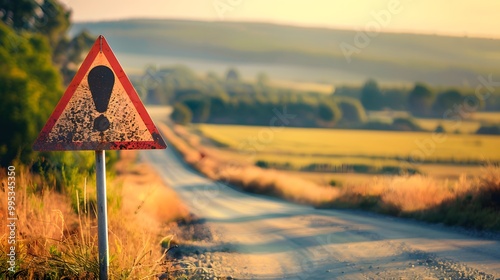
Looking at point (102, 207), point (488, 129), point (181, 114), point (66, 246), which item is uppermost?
point (181, 114)

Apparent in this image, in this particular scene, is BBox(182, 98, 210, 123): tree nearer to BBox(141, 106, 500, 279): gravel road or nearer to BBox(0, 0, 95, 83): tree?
BBox(0, 0, 95, 83): tree

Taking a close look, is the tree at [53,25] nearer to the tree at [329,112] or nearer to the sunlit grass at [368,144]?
the sunlit grass at [368,144]

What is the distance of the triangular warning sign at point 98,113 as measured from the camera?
19.0 feet

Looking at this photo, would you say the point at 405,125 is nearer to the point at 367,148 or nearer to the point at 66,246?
the point at 367,148

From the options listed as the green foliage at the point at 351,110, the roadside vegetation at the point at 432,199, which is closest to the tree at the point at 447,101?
the green foliage at the point at 351,110

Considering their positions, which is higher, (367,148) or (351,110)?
(351,110)

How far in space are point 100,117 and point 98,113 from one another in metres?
0.04

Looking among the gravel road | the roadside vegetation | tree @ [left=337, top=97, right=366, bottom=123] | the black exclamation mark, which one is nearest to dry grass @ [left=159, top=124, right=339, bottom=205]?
the roadside vegetation

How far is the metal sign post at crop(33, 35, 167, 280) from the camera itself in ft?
19.0

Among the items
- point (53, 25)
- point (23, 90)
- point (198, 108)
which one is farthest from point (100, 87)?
point (198, 108)

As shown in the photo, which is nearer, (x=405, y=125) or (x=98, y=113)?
(x=98, y=113)

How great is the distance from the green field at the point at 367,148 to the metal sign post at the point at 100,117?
30.6 metres

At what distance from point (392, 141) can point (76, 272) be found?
58.1 meters

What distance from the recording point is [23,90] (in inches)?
1241
